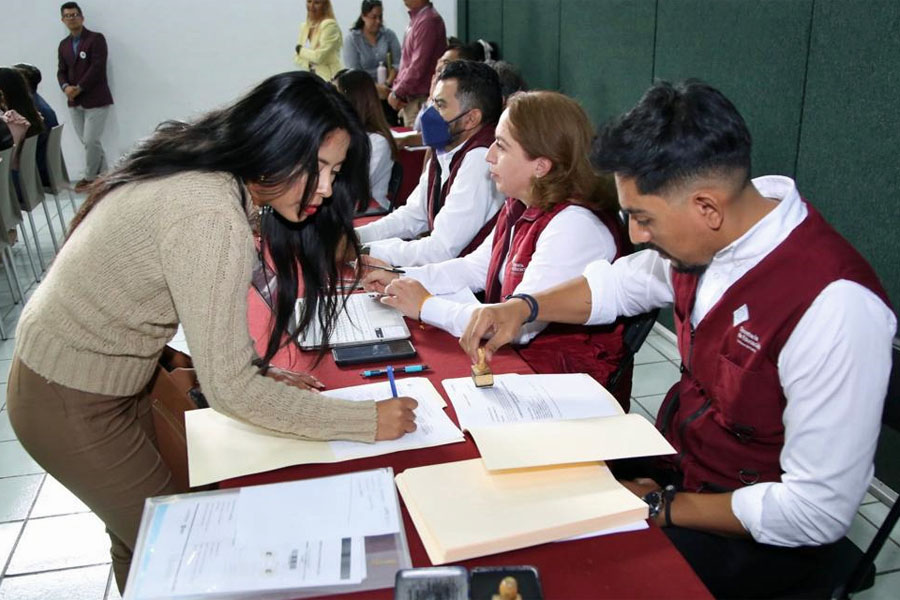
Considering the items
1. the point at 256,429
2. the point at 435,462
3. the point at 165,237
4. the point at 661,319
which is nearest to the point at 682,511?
the point at 435,462

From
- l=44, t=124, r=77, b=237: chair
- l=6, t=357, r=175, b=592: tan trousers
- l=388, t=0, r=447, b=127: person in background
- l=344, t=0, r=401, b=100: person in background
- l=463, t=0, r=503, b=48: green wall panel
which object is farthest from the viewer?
l=344, t=0, r=401, b=100: person in background

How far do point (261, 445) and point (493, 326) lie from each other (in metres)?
0.58

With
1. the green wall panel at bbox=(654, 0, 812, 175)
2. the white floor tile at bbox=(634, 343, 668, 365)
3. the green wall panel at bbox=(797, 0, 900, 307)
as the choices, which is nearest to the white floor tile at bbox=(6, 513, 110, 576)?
the white floor tile at bbox=(634, 343, 668, 365)

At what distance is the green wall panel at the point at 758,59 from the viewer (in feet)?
8.45

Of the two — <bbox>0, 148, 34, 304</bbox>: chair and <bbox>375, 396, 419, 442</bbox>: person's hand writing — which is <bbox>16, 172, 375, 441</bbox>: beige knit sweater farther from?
<bbox>0, 148, 34, 304</bbox>: chair

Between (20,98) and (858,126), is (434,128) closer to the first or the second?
(858,126)

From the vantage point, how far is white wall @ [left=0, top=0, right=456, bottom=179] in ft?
25.3

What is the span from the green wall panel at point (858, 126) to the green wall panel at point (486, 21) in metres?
4.22

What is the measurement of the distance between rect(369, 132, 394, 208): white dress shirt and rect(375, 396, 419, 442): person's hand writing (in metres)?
2.66

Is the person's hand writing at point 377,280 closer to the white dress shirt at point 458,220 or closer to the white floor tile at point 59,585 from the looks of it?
the white dress shirt at point 458,220

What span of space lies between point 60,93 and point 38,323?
7.79 metres

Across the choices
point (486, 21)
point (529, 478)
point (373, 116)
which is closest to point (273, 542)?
point (529, 478)

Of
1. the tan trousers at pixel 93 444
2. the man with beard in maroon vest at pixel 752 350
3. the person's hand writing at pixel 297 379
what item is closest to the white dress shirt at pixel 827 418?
the man with beard in maroon vest at pixel 752 350

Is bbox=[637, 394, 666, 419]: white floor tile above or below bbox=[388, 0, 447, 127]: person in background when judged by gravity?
below
